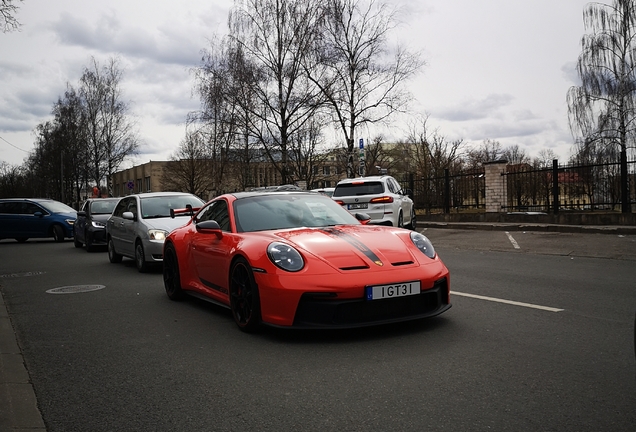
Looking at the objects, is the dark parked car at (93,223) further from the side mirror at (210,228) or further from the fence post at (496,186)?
the fence post at (496,186)

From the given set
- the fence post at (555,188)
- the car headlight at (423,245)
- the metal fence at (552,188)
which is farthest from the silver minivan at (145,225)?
the metal fence at (552,188)

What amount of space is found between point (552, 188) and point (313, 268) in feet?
52.7

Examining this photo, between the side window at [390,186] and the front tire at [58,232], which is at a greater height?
the side window at [390,186]

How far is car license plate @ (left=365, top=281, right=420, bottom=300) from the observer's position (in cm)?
525

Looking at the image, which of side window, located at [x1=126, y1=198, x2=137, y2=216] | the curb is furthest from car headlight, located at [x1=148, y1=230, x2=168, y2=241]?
the curb

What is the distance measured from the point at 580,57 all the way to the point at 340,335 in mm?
33185

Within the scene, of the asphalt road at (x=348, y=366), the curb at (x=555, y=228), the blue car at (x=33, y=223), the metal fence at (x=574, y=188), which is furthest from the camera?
the blue car at (x=33, y=223)

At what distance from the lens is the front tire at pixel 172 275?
792 cm

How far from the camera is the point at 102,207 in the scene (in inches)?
749

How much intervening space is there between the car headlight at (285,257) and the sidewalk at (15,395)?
213 centimetres

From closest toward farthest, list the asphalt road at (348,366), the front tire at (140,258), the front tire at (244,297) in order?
the asphalt road at (348,366), the front tire at (244,297), the front tire at (140,258)

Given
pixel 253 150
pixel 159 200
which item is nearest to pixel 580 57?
pixel 253 150

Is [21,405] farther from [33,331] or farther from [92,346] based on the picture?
[33,331]

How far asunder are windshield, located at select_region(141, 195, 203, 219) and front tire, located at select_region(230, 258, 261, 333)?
6.45m
